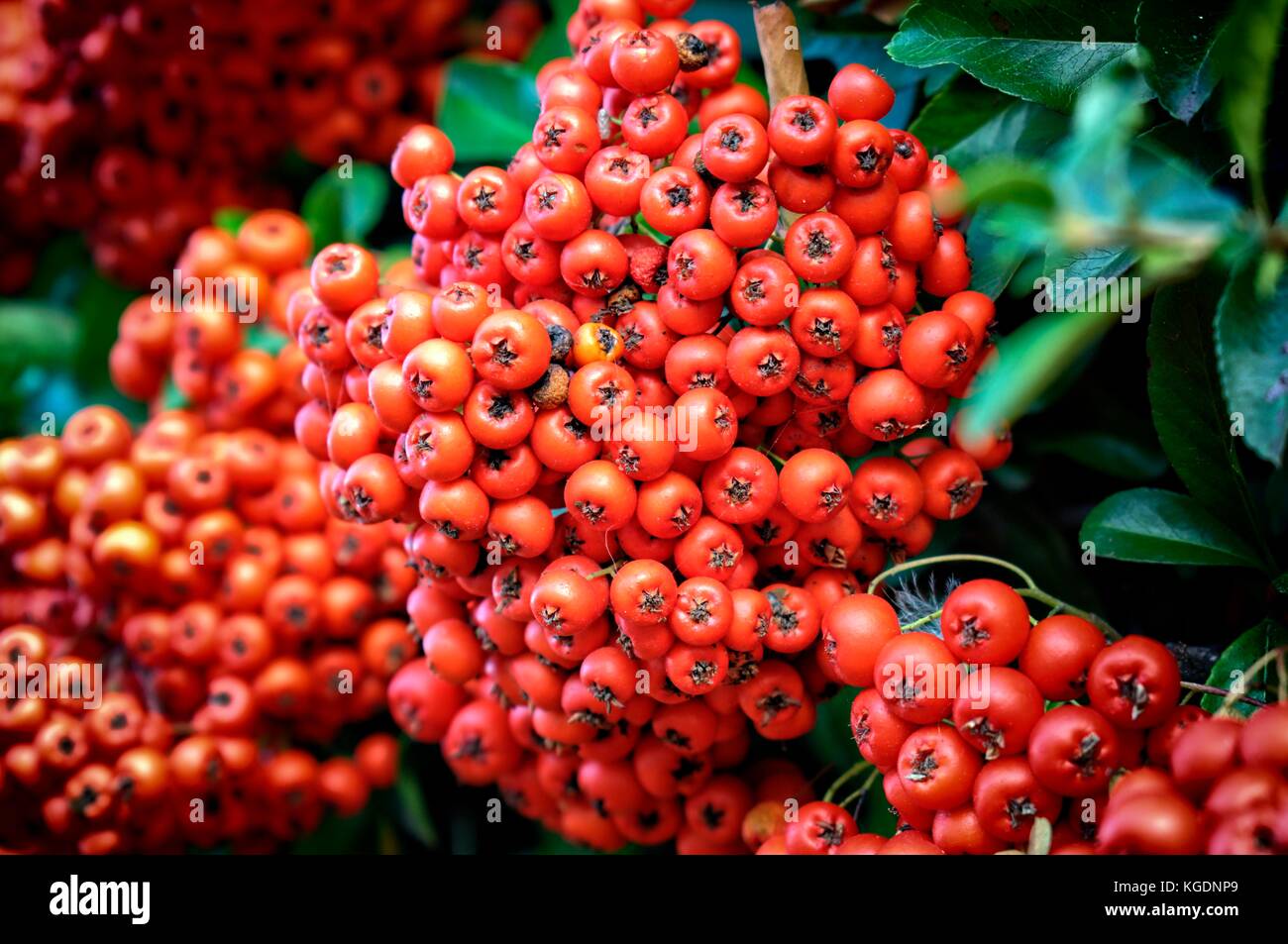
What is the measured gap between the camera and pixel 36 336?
10.5ft

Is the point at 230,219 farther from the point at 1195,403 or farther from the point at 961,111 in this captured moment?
the point at 1195,403

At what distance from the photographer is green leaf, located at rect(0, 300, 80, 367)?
10.3 feet

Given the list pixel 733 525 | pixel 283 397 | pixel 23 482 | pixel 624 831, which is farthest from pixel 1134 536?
pixel 23 482

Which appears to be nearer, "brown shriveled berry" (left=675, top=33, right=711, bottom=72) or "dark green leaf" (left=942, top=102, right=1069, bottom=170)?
"brown shriveled berry" (left=675, top=33, right=711, bottom=72)

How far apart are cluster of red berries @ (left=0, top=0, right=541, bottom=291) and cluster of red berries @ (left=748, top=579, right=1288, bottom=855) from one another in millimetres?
1924

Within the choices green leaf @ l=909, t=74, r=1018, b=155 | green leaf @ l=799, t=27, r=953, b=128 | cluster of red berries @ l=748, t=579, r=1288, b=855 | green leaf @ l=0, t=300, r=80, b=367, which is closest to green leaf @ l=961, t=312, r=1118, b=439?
cluster of red berries @ l=748, t=579, r=1288, b=855

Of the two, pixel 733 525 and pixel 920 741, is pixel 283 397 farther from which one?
pixel 920 741

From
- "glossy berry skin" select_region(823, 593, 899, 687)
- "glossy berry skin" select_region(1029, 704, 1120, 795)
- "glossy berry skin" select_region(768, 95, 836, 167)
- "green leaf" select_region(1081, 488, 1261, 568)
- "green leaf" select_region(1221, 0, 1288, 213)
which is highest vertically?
"glossy berry skin" select_region(768, 95, 836, 167)

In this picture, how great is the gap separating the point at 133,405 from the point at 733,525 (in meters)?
2.10

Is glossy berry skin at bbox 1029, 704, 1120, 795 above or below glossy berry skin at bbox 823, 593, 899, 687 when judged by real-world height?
below

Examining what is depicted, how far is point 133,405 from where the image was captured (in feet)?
9.77

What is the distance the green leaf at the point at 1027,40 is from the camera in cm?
162

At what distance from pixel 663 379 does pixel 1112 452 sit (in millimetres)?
1026

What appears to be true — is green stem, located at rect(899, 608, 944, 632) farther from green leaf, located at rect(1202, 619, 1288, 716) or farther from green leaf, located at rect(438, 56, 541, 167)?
green leaf, located at rect(438, 56, 541, 167)
